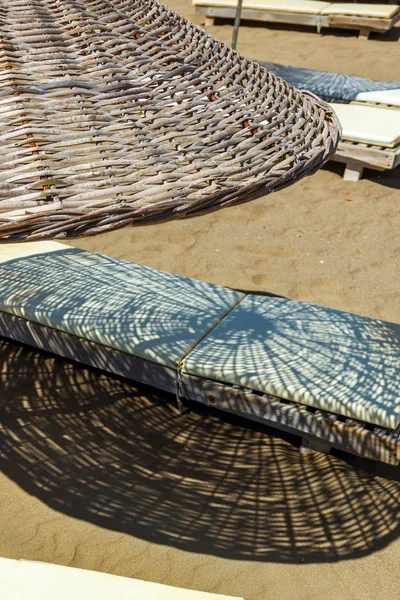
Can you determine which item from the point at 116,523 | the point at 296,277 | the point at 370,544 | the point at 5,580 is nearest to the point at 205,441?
the point at 116,523

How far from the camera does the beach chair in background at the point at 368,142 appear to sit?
5.57 m

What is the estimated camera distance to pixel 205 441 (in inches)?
124

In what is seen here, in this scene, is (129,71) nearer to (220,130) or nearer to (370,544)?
(220,130)

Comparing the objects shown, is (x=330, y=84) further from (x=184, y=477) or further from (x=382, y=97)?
(x=184, y=477)

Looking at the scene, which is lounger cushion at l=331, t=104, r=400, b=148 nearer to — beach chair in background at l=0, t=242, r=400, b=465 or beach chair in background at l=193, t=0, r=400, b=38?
beach chair in background at l=0, t=242, r=400, b=465

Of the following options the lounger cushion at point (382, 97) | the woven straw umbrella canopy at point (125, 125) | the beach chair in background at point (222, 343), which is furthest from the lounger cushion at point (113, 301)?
the lounger cushion at point (382, 97)

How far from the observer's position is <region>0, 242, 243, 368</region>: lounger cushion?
122 inches

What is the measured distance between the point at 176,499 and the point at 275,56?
24.7ft

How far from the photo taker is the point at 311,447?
3.07m

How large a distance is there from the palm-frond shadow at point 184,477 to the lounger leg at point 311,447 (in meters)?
0.04

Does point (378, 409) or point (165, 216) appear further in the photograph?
point (378, 409)

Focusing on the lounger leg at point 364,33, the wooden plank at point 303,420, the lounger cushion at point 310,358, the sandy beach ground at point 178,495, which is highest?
Result: the lounger leg at point 364,33

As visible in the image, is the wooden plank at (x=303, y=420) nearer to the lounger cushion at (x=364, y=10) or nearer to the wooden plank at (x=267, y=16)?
the lounger cushion at (x=364, y=10)

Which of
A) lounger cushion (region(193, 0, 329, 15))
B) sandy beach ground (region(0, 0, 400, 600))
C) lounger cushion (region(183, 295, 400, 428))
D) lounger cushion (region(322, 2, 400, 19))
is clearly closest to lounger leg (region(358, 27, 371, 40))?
lounger cushion (region(322, 2, 400, 19))
